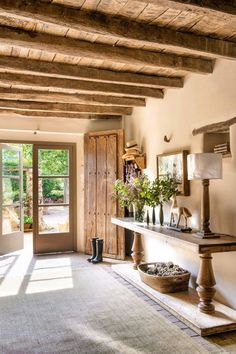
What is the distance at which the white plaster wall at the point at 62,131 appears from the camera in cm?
593

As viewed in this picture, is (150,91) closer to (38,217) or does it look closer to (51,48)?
(51,48)

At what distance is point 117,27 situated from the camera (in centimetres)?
276

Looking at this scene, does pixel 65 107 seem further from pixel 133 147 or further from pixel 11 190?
pixel 11 190

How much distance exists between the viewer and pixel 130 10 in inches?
104

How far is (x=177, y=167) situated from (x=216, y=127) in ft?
2.94

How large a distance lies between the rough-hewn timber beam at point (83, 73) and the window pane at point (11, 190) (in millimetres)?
3083

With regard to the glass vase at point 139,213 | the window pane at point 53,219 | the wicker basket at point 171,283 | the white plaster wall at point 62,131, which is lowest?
the wicker basket at point 171,283

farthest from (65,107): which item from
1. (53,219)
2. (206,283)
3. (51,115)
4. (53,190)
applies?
(206,283)

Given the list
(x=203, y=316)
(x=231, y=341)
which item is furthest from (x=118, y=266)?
(x=231, y=341)

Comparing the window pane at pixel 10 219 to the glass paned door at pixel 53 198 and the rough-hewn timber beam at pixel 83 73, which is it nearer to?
the glass paned door at pixel 53 198

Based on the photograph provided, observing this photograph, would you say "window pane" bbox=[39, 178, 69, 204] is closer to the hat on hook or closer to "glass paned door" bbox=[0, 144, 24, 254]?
"glass paned door" bbox=[0, 144, 24, 254]

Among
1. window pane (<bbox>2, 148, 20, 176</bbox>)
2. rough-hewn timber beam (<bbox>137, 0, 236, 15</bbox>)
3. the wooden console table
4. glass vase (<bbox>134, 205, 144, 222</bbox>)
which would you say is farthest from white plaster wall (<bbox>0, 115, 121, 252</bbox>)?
rough-hewn timber beam (<bbox>137, 0, 236, 15</bbox>)

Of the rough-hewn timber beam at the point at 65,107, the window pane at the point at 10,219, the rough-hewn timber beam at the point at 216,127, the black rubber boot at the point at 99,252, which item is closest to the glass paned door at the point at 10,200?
the window pane at the point at 10,219

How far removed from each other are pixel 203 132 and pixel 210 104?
32 cm
